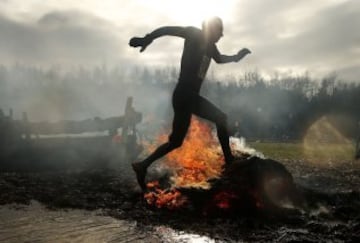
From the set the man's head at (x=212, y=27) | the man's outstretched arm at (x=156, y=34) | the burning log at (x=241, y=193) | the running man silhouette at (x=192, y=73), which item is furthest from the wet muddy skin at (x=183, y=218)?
the man's head at (x=212, y=27)

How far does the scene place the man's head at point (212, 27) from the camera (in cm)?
588

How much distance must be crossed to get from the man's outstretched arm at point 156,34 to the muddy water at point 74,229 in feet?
→ 7.74

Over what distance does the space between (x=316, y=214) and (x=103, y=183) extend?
15.5ft

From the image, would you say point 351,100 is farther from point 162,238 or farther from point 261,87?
point 162,238

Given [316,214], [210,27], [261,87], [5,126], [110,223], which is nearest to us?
[110,223]

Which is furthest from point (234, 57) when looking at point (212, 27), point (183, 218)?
point (183, 218)

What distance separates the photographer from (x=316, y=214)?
5520 mm

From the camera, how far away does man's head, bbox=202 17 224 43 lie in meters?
5.88

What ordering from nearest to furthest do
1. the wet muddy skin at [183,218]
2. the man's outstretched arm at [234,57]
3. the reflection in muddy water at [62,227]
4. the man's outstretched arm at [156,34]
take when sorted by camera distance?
the reflection in muddy water at [62,227] → the wet muddy skin at [183,218] → the man's outstretched arm at [156,34] → the man's outstretched arm at [234,57]

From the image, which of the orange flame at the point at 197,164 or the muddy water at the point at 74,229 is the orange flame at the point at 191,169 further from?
the muddy water at the point at 74,229

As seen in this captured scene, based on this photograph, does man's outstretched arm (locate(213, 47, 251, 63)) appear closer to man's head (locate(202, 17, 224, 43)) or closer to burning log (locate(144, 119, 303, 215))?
man's head (locate(202, 17, 224, 43))

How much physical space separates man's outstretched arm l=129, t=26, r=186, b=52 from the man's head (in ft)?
1.12

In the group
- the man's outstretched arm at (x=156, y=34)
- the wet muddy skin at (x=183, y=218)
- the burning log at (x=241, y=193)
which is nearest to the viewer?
the wet muddy skin at (x=183, y=218)

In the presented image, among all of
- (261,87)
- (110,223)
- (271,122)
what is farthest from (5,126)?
(261,87)
